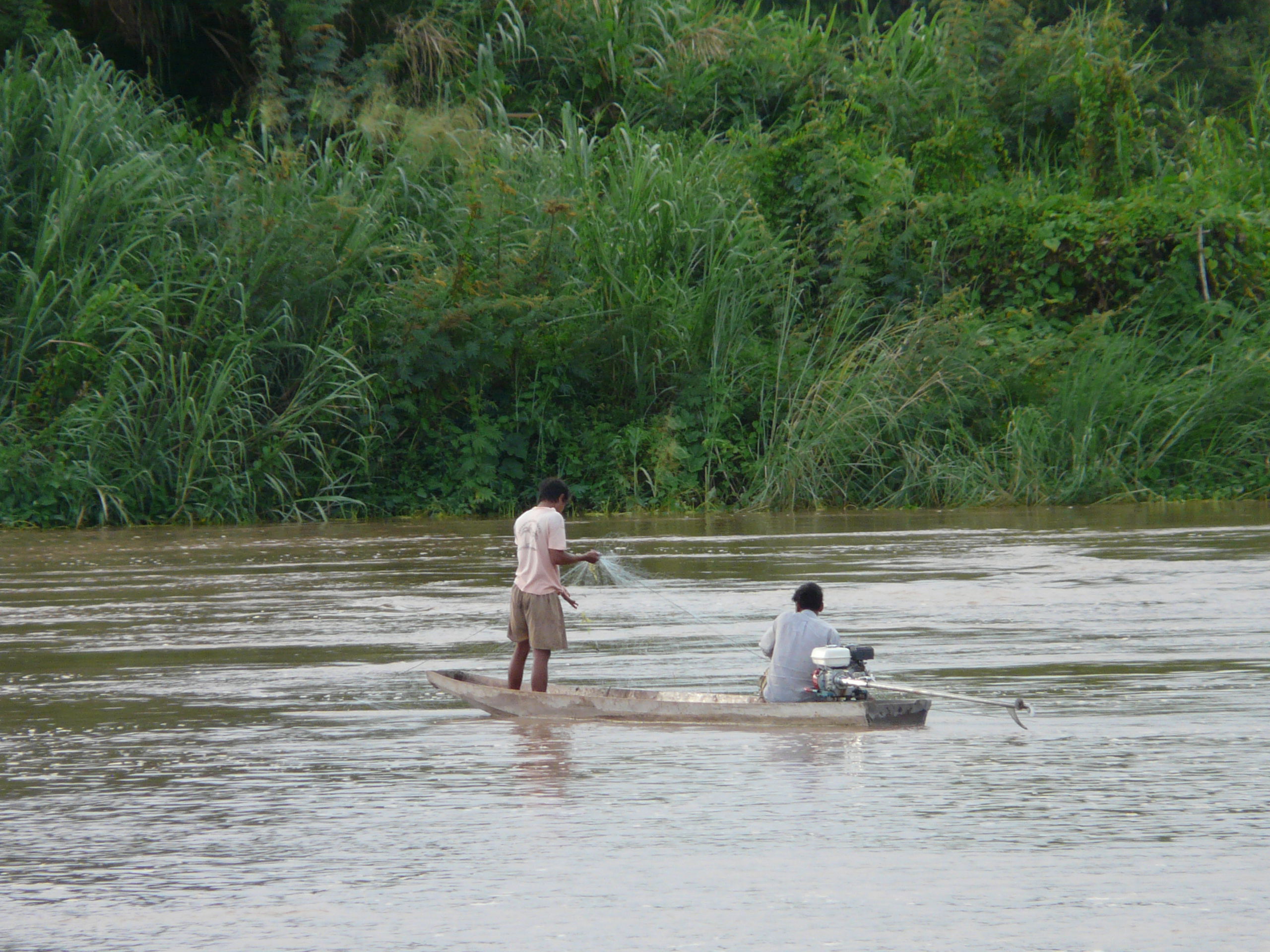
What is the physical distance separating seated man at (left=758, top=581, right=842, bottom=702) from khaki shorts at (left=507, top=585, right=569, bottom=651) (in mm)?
1258

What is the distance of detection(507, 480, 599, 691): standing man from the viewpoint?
948 cm

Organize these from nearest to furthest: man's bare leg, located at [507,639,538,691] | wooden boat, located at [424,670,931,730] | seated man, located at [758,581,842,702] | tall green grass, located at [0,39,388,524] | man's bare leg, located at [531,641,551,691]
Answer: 1. wooden boat, located at [424,670,931,730]
2. seated man, located at [758,581,842,702]
3. man's bare leg, located at [531,641,551,691]
4. man's bare leg, located at [507,639,538,691]
5. tall green grass, located at [0,39,388,524]

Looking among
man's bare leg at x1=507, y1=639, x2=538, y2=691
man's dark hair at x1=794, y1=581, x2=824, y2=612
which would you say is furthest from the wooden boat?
man's dark hair at x1=794, y1=581, x2=824, y2=612

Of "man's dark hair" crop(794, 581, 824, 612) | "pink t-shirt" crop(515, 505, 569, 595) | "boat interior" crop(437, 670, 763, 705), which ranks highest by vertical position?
"pink t-shirt" crop(515, 505, 569, 595)

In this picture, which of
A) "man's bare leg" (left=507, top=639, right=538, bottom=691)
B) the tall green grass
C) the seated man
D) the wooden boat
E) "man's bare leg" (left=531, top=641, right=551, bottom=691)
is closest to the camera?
the wooden boat

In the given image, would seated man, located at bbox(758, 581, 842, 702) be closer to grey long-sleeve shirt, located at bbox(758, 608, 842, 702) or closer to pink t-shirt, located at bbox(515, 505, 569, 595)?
grey long-sleeve shirt, located at bbox(758, 608, 842, 702)

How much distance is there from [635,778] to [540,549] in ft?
7.34

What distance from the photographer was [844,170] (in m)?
24.9

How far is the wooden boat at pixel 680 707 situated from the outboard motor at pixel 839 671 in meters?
0.09

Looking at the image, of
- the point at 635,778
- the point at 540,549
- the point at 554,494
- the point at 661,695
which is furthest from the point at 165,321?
the point at 635,778

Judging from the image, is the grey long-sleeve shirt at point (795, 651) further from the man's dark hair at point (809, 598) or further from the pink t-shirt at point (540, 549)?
the pink t-shirt at point (540, 549)

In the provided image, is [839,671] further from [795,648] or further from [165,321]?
[165,321]

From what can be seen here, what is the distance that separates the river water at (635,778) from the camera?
17.9 feet

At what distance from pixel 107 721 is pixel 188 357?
1245 centimetres
